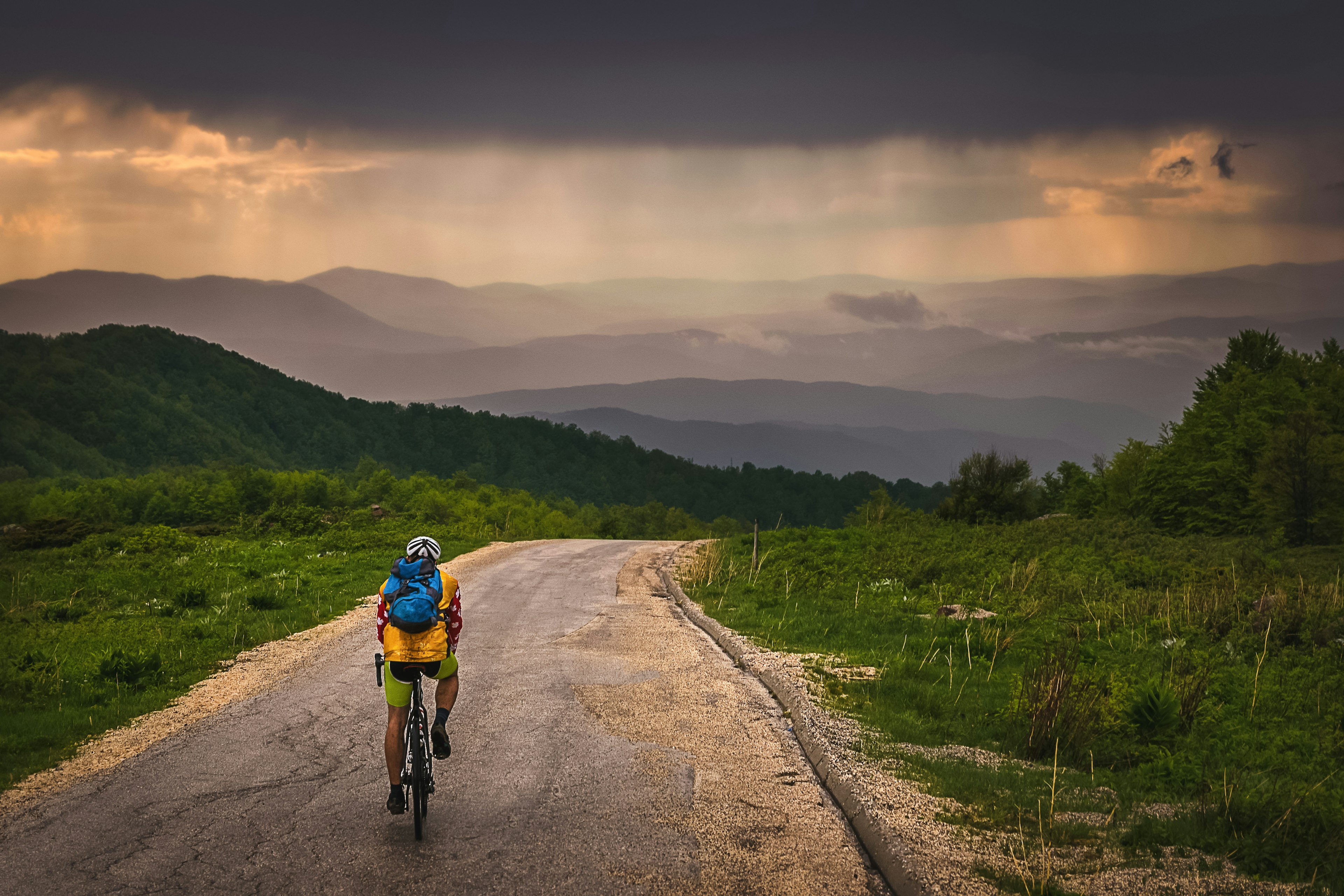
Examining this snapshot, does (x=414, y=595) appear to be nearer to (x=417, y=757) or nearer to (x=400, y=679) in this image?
(x=400, y=679)

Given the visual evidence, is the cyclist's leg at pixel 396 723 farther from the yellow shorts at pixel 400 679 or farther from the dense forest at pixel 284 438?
the dense forest at pixel 284 438

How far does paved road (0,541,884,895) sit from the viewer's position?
5441 millimetres

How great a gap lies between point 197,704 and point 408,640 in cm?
550

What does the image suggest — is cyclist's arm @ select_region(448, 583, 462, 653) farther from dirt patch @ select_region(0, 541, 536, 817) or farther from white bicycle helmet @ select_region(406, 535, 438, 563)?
dirt patch @ select_region(0, 541, 536, 817)

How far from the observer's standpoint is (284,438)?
560 ft

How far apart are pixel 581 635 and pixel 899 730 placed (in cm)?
688

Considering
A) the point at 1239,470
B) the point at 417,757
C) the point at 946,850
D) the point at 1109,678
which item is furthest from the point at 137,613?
the point at 1239,470

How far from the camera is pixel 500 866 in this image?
219 inches

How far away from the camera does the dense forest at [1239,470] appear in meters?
42.9

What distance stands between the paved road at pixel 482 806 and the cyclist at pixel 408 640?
20.7 inches

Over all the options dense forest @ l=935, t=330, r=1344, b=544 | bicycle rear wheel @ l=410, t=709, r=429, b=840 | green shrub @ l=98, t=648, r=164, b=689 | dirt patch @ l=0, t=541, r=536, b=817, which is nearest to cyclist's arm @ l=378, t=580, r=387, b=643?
bicycle rear wheel @ l=410, t=709, r=429, b=840

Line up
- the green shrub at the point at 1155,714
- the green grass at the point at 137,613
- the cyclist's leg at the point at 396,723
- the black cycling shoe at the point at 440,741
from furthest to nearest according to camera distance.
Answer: the green grass at the point at 137,613, the green shrub at the point at 1155,714, the black cycling shoe at the point at 440,741, the cyclist's leg at the point at 396,723

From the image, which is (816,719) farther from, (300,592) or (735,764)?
(300,592)

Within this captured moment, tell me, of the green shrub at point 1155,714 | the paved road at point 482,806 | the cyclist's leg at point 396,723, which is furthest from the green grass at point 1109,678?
the cyclist's leg at point 396,723
